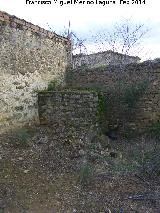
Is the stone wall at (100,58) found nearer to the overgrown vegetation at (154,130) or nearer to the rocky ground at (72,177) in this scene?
the overgrown vegetation at (154,130)

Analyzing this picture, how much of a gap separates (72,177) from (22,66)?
3.22m

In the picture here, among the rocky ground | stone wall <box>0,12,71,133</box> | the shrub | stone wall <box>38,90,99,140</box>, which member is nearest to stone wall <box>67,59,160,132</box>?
stone wall <box>38,90,99,140</box>

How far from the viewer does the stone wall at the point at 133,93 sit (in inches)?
395

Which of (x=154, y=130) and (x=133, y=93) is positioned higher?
(x=133, y=93)

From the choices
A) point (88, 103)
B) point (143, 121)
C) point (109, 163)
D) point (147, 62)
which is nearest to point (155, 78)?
point (147, 62)

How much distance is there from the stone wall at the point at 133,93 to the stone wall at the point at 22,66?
1.59m

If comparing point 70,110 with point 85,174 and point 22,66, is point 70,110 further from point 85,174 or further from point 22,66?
point 85,174

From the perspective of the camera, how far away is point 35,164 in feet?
22.6

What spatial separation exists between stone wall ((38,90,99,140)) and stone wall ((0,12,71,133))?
1.08ft

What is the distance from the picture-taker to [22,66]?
28.6 feet

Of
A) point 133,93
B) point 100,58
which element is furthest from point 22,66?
point 100,58

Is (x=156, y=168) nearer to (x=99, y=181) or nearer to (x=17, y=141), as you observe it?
(x=99, y=181)

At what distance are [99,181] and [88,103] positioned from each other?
9.80 ft

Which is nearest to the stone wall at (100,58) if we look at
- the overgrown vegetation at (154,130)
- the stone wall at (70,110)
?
the overgrown vegetation at (154,130)
